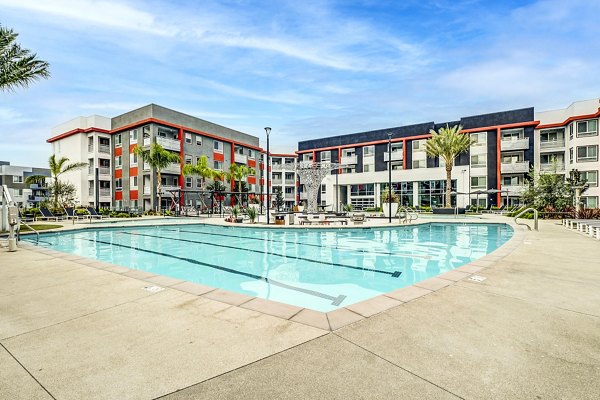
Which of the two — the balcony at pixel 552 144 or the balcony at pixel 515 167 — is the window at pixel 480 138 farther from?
the balcony at pixel 552 144

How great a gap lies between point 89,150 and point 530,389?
51.2 m

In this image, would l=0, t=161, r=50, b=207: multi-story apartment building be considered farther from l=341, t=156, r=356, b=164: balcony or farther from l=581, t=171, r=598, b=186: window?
l=581, t=171, r=598, b=186: window

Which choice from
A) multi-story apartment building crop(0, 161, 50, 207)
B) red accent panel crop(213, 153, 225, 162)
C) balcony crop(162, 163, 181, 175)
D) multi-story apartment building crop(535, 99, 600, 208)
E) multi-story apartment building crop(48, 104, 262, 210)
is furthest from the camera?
multi-story apartment building crop(0, 161, 50, 207)

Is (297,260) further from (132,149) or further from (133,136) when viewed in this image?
(133,136)

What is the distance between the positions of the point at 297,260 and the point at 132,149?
37395 mm

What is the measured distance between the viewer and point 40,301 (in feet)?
14.3

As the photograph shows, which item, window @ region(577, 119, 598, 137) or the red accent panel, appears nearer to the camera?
window @ region(577, 119, 598, 137)

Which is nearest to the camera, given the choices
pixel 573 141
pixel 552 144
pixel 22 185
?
pixel 573 141

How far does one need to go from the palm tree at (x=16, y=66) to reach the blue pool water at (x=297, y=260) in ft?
25.2

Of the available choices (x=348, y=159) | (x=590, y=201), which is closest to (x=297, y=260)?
(x=590, y=201)

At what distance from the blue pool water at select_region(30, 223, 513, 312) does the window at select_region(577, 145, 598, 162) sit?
99.9 ft

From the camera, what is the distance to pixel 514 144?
38.6 metres

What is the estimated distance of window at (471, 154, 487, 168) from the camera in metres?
40.7

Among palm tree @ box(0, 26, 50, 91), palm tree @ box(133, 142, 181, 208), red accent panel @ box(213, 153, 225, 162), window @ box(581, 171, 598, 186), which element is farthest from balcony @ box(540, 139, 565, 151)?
palm tree @ box(0, 26, 50, 91)
